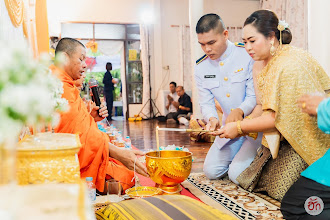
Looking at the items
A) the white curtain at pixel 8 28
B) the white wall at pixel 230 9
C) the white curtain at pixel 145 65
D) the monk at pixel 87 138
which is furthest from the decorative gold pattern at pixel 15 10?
the white wall at pixel 230 9

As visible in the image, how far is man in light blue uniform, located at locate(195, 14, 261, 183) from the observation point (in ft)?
8.61

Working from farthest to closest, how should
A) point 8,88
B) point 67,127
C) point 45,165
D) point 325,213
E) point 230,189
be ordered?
point 230,189 < point 67,127 < point 325,213 < point 45,165 < point 8,88

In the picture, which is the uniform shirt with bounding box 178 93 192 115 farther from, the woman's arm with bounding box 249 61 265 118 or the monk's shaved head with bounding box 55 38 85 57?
the monk's shaved head with bounding box 55 38 85 57

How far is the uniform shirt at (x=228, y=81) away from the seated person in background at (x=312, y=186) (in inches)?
40.9

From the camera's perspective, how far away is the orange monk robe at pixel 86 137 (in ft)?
6.65

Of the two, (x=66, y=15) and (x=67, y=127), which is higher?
(x=66, y=15)

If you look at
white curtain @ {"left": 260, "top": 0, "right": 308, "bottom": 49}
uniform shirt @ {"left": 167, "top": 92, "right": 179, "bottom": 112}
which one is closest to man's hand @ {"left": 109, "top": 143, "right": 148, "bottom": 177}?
white curtain @ {"left": 260, "top": 0, "right": 308, "bottom": 49}

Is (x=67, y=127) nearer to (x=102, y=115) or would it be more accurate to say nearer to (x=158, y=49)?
(x=102, y=115)

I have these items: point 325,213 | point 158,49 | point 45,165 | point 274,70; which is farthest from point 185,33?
point 45,165

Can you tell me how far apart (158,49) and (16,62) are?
939 cm

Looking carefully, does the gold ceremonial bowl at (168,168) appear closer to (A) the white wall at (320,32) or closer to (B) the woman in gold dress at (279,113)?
(B) the woman in gold dress at (279,113)

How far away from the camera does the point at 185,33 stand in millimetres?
9648

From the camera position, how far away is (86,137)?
6.73 feet

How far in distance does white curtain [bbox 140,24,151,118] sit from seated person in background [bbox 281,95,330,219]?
8.12 m
